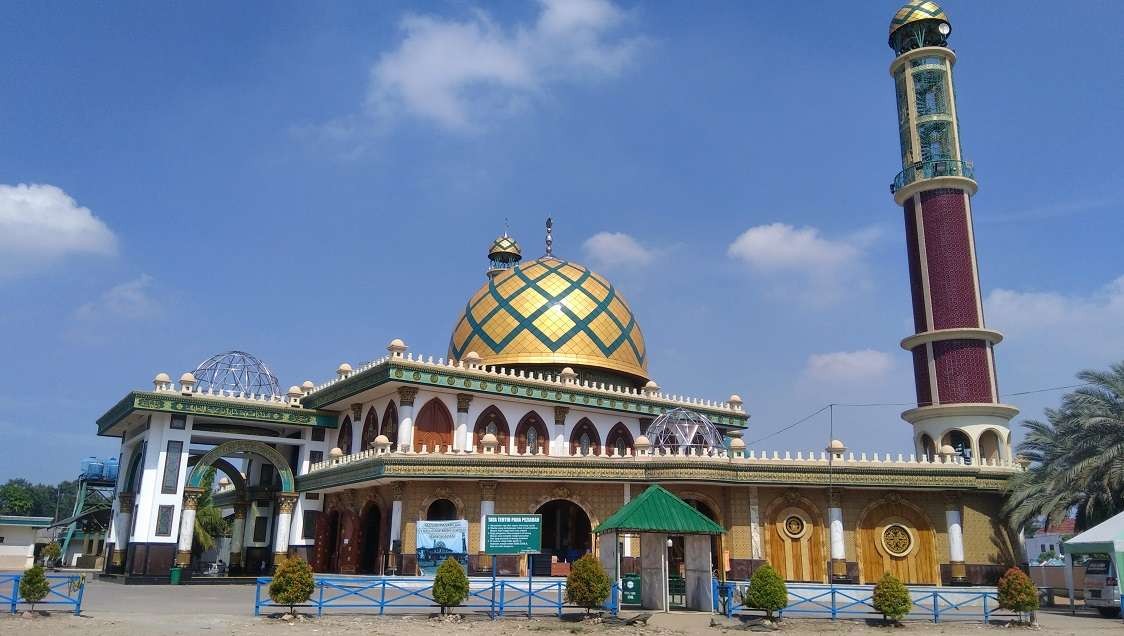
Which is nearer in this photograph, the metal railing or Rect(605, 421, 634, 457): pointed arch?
the metal railing

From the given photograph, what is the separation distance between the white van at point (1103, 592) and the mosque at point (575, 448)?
16.4 feet

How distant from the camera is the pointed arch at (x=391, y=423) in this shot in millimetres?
28453

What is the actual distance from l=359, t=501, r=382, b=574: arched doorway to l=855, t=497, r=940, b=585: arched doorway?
14442 millimetres

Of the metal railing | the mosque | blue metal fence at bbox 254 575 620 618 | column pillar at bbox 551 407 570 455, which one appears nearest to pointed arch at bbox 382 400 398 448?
the mosque

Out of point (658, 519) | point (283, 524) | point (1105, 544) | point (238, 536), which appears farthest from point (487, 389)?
point (1105, 544)

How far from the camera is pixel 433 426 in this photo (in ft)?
93.5

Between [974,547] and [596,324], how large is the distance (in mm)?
15552

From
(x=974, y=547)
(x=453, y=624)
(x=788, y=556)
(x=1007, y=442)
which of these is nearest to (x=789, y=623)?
(x=453, y=624)

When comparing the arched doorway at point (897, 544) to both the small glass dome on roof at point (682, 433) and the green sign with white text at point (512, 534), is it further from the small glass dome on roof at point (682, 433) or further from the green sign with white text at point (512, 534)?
the green sign with white text at point (512, 534)

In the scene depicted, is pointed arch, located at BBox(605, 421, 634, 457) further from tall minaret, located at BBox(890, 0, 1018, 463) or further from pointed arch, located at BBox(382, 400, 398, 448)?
tall minaret, located at BBox(890, 0, 1018, 463)

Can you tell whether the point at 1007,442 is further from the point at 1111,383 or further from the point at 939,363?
the point at 1111,383

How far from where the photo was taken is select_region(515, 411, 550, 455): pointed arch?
30.1 meters

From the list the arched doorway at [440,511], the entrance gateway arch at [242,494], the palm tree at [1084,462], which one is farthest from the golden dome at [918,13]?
the entrance gateway arch at [242,494]

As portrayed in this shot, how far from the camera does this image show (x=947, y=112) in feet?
101
